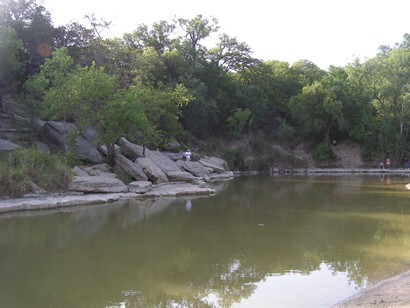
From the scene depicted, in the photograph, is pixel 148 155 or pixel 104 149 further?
pixel 148 155

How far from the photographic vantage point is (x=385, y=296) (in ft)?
24.2

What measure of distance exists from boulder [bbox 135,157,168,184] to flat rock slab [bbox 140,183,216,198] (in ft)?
3.25

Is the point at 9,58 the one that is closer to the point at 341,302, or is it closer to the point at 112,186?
the point at 112,186

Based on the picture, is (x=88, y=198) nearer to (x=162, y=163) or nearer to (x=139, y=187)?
(x=139, y=187)

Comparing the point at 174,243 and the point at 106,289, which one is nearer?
the point at 106,289

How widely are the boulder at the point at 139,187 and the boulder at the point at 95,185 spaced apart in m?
0.59

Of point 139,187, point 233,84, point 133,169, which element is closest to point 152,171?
point 133,169

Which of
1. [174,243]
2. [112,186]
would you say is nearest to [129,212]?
[112,186]

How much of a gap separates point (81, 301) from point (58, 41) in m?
30.8

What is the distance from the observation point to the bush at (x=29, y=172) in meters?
18.8

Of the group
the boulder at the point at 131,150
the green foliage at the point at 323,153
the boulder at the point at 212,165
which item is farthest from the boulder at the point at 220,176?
the green foliage at the point at 323,153

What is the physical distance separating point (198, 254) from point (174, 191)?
12084mm

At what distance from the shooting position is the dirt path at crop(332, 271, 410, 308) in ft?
22.7

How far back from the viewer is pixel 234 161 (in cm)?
4184
